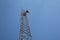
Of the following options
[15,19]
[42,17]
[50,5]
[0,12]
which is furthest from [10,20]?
[50,5]

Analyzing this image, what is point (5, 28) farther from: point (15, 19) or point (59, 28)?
point (59, 28)

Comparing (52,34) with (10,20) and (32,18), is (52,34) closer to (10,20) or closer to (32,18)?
(32,18)

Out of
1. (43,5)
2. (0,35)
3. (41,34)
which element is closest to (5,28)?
(0,35)

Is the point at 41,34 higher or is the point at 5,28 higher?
the point at 5,28

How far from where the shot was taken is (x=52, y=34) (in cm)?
152

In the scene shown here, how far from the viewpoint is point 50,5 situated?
4.92 ft

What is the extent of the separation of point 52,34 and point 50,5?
0.40 meters

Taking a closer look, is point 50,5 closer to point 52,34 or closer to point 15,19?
point 52,34

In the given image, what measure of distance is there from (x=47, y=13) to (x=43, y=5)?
123 mm

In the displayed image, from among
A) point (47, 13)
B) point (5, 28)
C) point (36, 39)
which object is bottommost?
point (36, 39)

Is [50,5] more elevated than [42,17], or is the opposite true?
[50,5]

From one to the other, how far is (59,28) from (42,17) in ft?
0.95

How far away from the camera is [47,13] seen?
1507 millimetres

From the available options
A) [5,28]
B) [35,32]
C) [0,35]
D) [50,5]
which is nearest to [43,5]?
[50,5]
